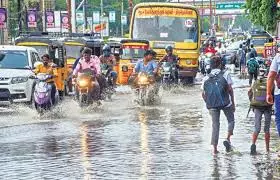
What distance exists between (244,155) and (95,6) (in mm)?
102325

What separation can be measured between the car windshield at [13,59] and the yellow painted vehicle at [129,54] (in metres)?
9.14

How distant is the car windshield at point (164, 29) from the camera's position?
121 ft

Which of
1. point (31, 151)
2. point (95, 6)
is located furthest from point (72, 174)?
point (95, 6)

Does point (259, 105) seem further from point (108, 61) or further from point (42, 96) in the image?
point (108, 61)

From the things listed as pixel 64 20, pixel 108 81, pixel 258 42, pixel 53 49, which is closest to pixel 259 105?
pixel 108 81

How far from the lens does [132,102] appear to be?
1034 inches

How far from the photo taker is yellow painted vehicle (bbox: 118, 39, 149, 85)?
110 ft

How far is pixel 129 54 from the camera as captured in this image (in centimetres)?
3403

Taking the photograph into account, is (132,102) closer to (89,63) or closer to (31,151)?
(89,63)

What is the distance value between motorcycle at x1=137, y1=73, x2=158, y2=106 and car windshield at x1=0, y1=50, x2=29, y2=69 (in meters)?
3.26

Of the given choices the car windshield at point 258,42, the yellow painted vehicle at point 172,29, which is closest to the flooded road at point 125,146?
the yellow painted vehicle at point 172,29

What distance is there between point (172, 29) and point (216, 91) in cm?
2324

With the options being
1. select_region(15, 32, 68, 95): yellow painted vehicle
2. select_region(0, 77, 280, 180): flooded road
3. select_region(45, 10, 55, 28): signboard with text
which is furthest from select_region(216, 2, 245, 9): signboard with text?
select_region(0, 77, 280, 180): flooded road

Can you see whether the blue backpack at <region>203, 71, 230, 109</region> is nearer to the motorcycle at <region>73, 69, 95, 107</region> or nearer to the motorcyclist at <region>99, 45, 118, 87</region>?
the motorcycle at <region>73, 69, 95, 107</region>
